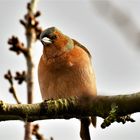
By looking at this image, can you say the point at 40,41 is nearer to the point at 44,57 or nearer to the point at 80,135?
the point at 44,57

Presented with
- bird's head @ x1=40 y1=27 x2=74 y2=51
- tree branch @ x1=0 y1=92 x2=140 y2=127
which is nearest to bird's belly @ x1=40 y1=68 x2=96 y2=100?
bird's head @ x1=40 y1=27 x2=74 y2=51

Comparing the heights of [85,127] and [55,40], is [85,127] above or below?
below

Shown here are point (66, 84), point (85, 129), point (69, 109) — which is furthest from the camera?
point (85, 129)

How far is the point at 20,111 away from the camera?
384cm

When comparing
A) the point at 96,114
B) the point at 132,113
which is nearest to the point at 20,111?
the point at 96,114

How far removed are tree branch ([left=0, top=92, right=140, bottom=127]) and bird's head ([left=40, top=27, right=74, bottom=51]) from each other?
8.21 feet

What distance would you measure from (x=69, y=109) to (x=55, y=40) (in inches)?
115

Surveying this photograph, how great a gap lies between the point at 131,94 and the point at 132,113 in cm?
15

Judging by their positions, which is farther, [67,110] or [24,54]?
[24,54]

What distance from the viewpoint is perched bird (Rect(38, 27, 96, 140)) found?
6.07 metres

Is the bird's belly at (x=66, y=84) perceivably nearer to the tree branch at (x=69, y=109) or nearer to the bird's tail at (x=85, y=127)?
the bird's tail at (x=85, y=127)

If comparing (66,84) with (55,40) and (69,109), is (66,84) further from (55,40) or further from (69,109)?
(69,109)

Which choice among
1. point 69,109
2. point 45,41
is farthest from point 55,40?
point 69,109

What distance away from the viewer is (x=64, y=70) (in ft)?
20.0
